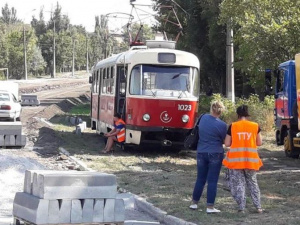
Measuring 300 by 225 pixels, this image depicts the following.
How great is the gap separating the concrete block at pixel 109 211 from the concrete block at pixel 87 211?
217 millimetres

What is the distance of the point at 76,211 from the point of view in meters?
9.42

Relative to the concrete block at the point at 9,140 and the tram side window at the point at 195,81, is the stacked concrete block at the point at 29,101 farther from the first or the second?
the tram side window at the point at 195,81

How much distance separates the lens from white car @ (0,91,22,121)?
31750mm

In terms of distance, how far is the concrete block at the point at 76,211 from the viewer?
9391mm

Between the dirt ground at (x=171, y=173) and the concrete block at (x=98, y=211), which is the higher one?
the concrete block at (x=98, y=211)

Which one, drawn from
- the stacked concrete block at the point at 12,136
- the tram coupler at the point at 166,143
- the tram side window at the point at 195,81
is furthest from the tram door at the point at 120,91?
the stacked concrete block at the point at 12,136

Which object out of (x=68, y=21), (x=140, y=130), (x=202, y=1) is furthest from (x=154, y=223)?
(x=68, y=21)

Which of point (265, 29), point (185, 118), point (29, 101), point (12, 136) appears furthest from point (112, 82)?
point (29, 101)

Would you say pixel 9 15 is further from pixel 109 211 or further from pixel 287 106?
pixel 109 211

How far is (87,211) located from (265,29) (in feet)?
62.2

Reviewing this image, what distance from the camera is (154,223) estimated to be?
452 inches

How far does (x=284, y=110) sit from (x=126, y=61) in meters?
4.99

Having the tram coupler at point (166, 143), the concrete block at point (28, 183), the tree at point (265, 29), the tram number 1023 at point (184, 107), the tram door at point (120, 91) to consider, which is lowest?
the tram coupler at point (166, 143)

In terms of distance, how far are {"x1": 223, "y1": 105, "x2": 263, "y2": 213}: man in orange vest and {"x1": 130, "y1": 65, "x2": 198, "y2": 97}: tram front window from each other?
9849mm
